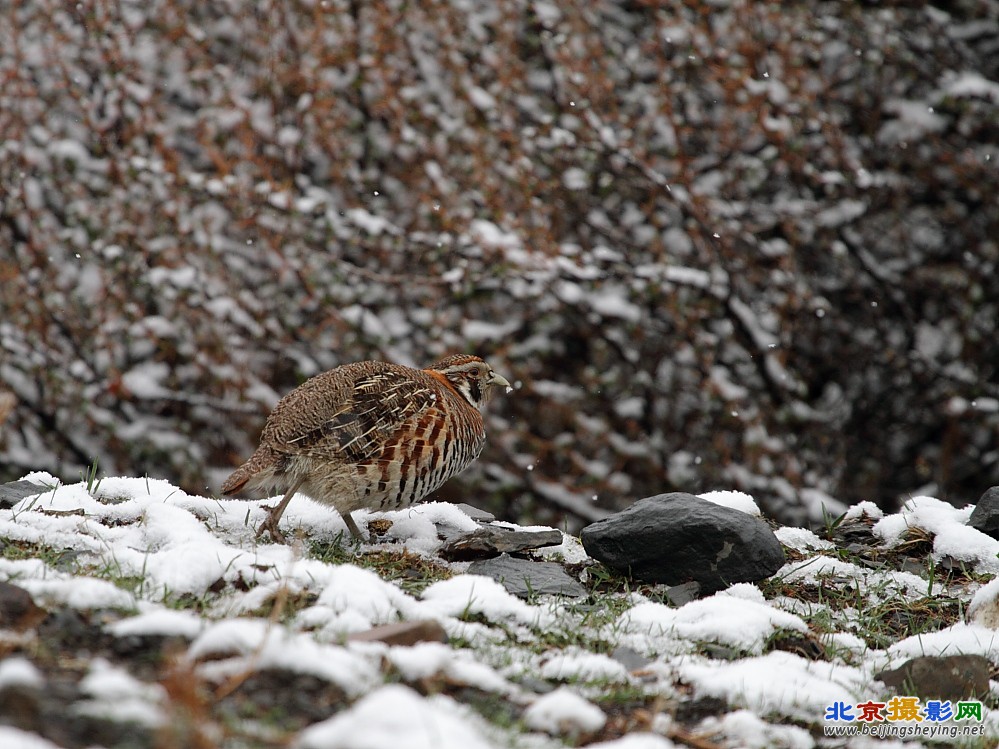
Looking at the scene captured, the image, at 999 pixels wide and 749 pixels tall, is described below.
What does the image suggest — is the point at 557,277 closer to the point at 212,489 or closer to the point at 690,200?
the point at 690,200

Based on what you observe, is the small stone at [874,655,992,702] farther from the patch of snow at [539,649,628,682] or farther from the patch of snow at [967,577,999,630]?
the patch of snow at [539,649,628,682]

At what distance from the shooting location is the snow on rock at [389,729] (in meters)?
2.17

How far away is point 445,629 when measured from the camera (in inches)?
140

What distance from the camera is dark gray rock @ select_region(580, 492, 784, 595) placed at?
4.66 m

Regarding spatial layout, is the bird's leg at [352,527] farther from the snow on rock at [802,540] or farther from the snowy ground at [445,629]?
the snow on rock at [802,540]

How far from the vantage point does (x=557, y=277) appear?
7938mm

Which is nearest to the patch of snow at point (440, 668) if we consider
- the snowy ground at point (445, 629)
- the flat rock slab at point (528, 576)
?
the snowy ground at point (445, 629)

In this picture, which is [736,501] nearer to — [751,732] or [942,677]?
[942,677]

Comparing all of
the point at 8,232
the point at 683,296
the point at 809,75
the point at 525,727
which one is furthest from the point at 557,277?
the point at 525,727

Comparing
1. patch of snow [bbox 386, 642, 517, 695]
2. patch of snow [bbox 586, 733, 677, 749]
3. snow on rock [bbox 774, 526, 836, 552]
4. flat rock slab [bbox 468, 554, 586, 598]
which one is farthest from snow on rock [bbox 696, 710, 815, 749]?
snow on rock [bbox 774, 526, 836, 552]

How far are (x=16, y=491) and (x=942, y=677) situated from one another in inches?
162

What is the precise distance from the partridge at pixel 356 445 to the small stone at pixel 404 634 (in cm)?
171

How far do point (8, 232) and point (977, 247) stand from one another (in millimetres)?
7762

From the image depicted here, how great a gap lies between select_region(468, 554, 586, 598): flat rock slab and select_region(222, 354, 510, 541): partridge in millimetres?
540
